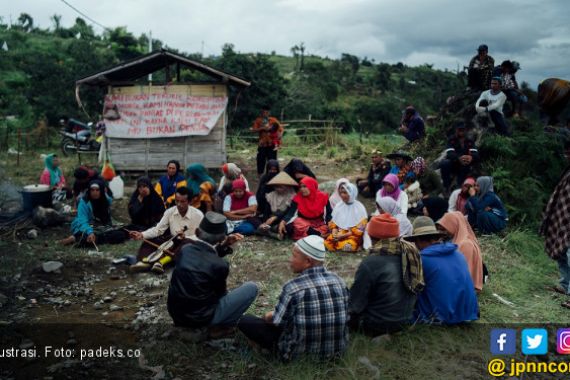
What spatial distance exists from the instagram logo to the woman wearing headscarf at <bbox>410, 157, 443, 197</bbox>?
3922 millimetres

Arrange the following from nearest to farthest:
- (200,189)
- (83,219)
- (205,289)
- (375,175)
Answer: (205,289), (83,219), (200,189), (375,175)

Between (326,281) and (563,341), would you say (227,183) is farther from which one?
(563,341)

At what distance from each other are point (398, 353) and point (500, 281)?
7.83 ft

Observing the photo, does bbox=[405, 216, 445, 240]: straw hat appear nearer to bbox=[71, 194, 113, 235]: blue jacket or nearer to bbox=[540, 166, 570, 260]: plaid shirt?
bbox=[540, 166, 570, 260]: plaid shirt

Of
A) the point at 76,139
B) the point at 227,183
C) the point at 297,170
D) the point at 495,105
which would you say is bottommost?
the point at 227,183

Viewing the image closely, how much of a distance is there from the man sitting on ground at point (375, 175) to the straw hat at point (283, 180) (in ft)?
8.74

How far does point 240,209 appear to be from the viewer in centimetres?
744

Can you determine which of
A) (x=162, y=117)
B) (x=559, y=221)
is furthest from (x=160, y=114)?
(x=559, y=221)

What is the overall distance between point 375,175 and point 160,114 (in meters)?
5.18

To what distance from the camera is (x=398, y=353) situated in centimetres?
394

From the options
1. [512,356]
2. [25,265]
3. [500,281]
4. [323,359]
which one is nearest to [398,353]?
[323,359]

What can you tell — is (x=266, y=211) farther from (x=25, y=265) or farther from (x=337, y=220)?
(x=25, y=265)

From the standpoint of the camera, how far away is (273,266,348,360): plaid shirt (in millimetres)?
3336

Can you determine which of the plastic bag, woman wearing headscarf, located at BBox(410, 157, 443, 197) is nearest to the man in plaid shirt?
woman wearing headscarf, located at BBox(410, 157, 443, 197)
